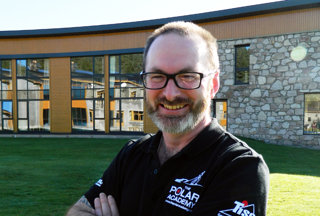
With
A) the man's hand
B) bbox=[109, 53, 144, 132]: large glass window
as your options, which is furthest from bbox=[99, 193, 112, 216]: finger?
bbox=[109, 53, 144, 132]: large glass window

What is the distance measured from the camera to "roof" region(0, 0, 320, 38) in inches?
499

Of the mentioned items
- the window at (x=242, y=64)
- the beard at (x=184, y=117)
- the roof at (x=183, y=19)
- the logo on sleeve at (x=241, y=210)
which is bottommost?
the logo on sleeve at (x=241, y=210)

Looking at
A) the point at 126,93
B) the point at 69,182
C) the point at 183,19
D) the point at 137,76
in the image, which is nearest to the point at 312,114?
the point at 183,19

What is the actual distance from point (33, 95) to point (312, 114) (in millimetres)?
16711

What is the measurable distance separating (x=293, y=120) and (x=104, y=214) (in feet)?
42.0

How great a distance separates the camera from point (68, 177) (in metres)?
6.23

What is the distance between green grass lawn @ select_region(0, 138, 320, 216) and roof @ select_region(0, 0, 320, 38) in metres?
7.22

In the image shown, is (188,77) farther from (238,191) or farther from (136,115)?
(136,115)

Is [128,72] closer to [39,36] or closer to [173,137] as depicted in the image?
[39,36]

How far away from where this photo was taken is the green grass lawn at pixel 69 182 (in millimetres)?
4254

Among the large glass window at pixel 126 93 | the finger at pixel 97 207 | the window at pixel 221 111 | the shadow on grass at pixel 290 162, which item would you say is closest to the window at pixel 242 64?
the window at pixel 221 111

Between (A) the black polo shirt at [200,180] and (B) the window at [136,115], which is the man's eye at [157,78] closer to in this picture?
(A) the black polo shirt at [200,180]

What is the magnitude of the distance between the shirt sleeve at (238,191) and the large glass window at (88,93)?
16506 mm

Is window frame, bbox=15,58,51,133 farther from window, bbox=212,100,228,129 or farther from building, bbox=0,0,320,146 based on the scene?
window, bbox=212,100,228,129
